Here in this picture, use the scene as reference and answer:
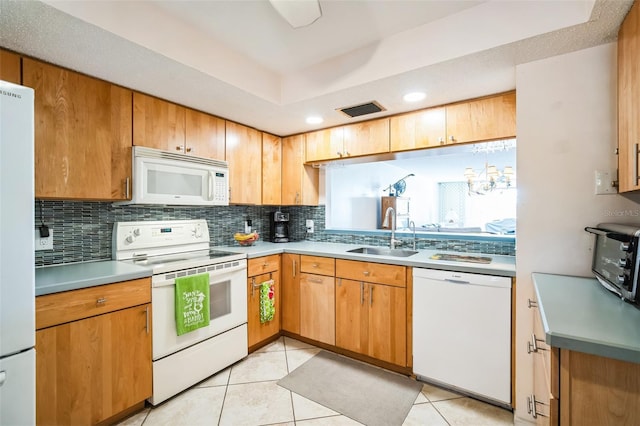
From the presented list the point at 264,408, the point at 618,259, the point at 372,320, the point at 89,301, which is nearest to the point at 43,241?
the point at 89,301

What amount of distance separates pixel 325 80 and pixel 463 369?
2203mm

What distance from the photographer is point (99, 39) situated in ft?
4.68

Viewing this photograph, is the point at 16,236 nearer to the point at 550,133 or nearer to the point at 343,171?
the point at 550,133

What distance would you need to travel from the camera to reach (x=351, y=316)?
242 cm

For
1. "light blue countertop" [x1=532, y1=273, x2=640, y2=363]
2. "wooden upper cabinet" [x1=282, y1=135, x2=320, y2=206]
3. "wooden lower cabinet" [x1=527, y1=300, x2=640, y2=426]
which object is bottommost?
"wooden lower cabinet" [x1=527, y1=300, x2=640, y2=426]

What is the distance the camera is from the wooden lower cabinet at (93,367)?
4.66 ft

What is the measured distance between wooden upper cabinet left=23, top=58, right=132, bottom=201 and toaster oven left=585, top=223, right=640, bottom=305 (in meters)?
2.68

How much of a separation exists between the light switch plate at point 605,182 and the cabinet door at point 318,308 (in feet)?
5.99

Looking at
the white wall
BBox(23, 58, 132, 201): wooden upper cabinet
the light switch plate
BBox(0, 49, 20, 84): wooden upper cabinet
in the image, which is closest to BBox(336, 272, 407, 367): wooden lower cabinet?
the white wall

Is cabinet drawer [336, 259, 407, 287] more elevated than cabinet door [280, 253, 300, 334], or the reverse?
cabinet drawer [336, 259, 407, 287]

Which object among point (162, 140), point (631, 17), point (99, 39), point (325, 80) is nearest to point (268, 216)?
point (162, 140)

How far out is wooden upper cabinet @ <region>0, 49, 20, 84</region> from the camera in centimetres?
149

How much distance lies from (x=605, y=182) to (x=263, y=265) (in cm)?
237

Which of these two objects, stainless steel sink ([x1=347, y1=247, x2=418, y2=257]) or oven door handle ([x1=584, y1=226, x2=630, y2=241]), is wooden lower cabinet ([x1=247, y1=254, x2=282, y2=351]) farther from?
oven door handle ([x1=584, y1=226, x2=630, y2=241])
